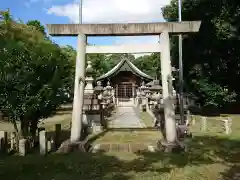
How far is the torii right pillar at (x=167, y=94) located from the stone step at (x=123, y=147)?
0.69 meters

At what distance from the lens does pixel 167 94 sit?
870cm

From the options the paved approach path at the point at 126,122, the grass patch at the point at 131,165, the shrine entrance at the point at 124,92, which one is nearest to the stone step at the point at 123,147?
the grass patch at the point at 131,165

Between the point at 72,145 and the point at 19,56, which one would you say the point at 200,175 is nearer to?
the point at 72,145

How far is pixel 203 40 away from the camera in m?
21.3

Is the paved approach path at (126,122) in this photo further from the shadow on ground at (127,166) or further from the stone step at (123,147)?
the shadow on ground at (127,166)

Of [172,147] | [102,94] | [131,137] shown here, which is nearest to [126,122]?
[131,137]

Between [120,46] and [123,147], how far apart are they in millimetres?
3232

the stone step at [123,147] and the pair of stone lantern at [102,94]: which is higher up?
the pair of stone lantern at [102,94]

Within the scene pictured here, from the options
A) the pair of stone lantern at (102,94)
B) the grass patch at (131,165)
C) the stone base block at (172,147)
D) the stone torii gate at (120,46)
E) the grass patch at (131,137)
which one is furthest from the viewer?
the pair of stone lantern at (102,94)

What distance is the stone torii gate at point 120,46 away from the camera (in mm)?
8805

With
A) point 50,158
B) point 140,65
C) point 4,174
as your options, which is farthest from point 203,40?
point 140,65

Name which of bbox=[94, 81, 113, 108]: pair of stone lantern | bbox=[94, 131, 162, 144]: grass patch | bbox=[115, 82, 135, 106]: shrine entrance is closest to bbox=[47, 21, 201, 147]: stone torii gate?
bbox=[94, 131, 162, 144]: grass patch

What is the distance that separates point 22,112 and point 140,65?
5345 cm

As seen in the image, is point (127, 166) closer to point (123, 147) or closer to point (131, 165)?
point (131, 165)
